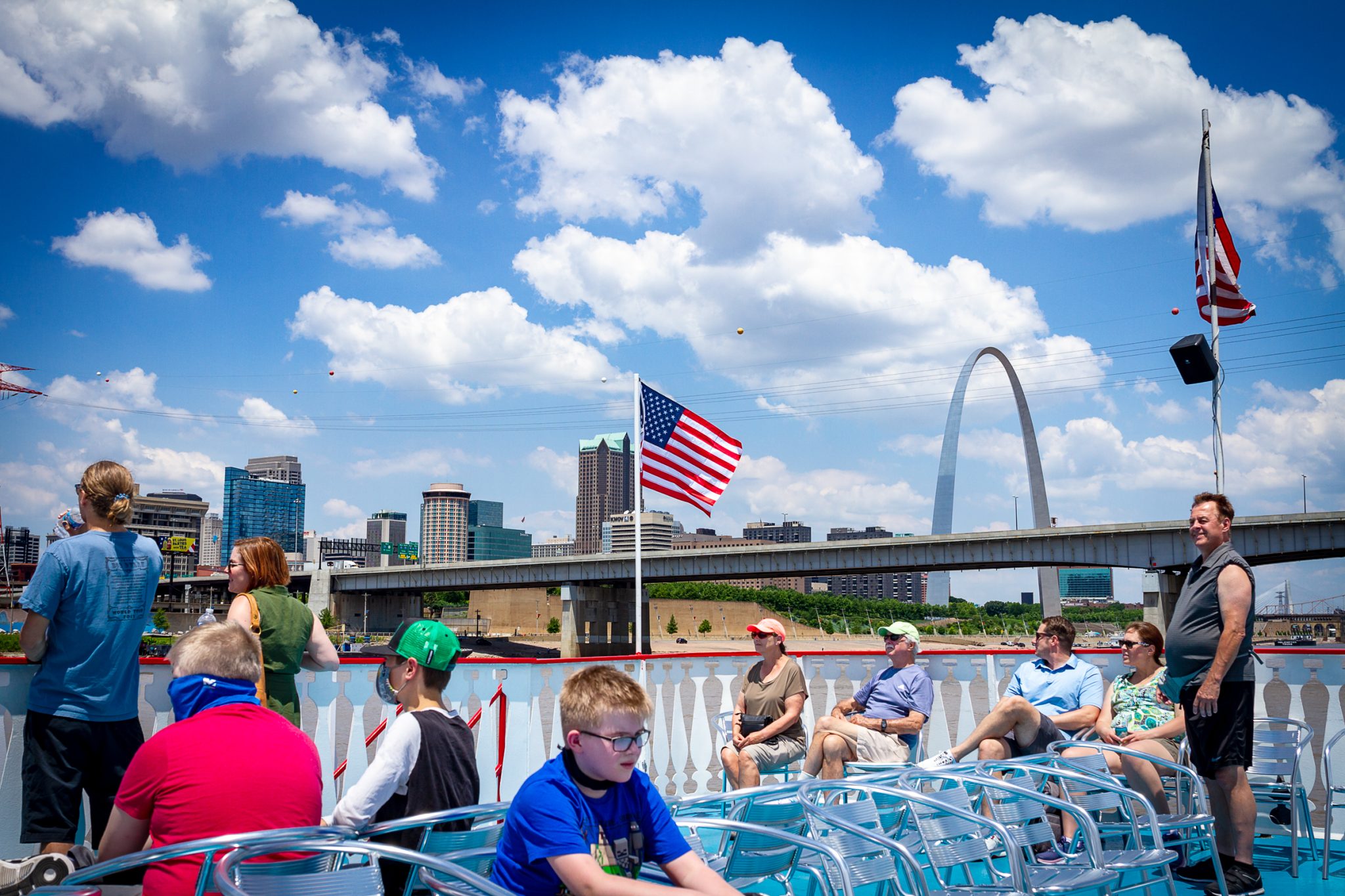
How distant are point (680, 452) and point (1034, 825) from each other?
478 inches

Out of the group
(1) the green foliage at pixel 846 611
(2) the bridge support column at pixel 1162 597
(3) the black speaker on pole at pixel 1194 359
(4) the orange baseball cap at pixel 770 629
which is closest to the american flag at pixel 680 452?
(3) the black speaker on pole at pixel 1194 359

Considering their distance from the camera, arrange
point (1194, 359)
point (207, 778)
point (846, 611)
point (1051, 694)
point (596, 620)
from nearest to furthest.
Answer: point (207, 778) → point (1051, 694) → point (1194, 359) → point (596, 620) → point (846, 611)

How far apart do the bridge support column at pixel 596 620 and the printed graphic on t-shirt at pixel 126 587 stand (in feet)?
206

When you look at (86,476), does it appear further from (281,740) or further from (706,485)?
(706,485)

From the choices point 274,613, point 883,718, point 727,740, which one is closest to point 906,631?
point 883,718

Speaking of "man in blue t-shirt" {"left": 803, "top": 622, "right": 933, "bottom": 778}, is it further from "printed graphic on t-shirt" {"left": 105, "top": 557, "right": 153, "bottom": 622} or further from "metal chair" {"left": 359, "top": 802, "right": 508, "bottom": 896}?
"printed graphic on t-shirt" {"left": 105, "top": 557, "right": 153, "bottom": 622}

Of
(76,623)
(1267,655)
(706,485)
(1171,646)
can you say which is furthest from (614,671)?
(706,485)

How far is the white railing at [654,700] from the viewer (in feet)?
19.9

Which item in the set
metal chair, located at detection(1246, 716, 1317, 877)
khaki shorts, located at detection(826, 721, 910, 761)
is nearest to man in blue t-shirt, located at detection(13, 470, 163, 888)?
khaki shorts, located at detection(826, 721, 910, 761)

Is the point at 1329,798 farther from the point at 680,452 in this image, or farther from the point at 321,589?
the point at 321,589

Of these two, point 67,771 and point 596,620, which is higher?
point 67,771

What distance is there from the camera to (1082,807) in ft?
15.7

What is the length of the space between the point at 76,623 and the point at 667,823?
10.3 ft

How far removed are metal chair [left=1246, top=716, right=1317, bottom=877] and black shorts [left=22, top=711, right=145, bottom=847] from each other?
242 inches
